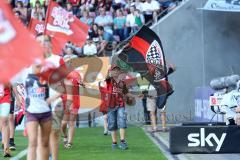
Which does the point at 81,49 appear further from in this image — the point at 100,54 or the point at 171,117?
the point at 171,117

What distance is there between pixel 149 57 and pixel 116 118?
7.49 ft

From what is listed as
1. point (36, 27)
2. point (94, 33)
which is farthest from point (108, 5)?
point (36, 27)

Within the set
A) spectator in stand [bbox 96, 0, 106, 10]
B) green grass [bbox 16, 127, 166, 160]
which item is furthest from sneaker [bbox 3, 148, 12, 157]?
spectator in stand [bbox 96, 0, 106, 10]

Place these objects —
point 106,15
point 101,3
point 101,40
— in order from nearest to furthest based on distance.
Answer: point 101,40 < point 106,15 < point 101,3

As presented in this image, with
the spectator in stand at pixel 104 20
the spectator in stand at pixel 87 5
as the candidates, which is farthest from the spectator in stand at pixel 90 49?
the spectator in stand at pixel 87 5

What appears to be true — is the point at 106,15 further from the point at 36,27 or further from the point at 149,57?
the point at 149,57

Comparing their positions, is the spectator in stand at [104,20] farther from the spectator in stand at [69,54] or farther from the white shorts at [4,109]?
the white shorts at [4,109]

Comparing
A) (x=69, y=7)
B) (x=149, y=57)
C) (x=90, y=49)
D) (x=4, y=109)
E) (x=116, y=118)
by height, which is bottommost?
(x=116, y=118)

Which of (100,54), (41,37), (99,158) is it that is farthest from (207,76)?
(41,37)

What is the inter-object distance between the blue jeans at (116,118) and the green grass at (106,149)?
531 millimetres

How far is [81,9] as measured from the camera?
2831 centimetres

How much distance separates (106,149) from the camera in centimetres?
1672

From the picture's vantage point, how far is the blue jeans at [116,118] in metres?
16.7

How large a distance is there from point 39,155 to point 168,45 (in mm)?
16591
